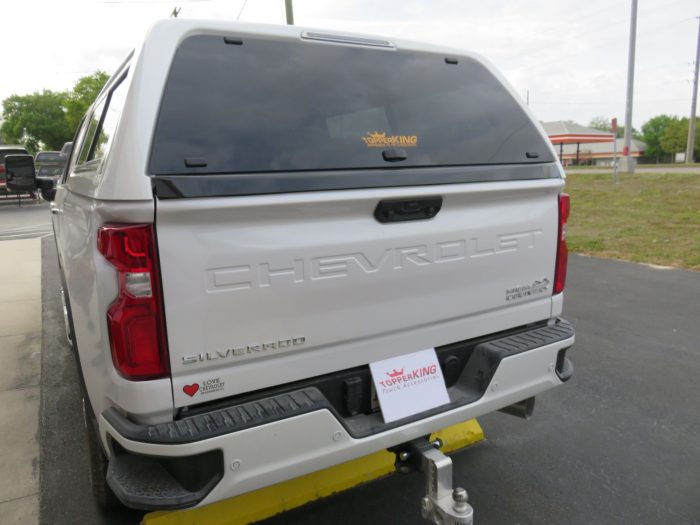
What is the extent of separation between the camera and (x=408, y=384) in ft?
7.43

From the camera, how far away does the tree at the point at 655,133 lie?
9444 centimetres

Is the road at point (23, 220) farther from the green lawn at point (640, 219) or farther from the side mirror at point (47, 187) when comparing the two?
the green lawn at point (640, 219)

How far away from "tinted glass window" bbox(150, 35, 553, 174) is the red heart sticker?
2.33 feet

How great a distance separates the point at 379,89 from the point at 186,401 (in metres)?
1.48

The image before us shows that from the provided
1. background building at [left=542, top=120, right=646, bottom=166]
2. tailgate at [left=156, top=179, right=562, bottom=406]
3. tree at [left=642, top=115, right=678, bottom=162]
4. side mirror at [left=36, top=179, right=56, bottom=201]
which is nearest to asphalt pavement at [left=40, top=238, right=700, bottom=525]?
tailgate at [left=156, top=179, right=562, bottom=406]

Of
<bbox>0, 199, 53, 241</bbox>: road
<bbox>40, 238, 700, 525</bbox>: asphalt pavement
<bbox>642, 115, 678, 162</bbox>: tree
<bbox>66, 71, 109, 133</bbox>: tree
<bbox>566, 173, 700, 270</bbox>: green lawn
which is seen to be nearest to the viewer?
<bbox>40, 238, 700, 525</bbox>: asphalt pavement

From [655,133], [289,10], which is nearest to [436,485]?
[289,10]

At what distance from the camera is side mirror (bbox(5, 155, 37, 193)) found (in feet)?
13.2

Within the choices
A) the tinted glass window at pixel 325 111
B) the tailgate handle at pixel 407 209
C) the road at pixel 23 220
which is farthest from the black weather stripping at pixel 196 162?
the road at pixel 23 220

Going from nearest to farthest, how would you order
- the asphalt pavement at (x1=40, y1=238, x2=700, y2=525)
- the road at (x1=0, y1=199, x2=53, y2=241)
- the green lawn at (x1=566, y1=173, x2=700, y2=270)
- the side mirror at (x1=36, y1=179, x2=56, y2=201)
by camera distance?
the asphalt pavement at (x1=40, y1=238, x2=700, y2=525) → the side mirror at (x1=36, y1=179, x2=56, y2=201) → the green lawn at (x1=566, y1=173, x2=700, y2=270) → the road at (x1=0, y1=199, x2=53, y2=241)

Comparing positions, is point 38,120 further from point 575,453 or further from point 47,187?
point 575,453

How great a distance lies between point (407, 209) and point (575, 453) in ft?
6.26

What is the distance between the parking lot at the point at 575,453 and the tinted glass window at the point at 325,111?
65.3 inches

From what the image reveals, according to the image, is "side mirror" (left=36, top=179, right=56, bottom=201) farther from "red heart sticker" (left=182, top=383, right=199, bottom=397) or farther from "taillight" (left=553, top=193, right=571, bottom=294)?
"taillight" (left=553, top=193, right=571, bottom=294)
